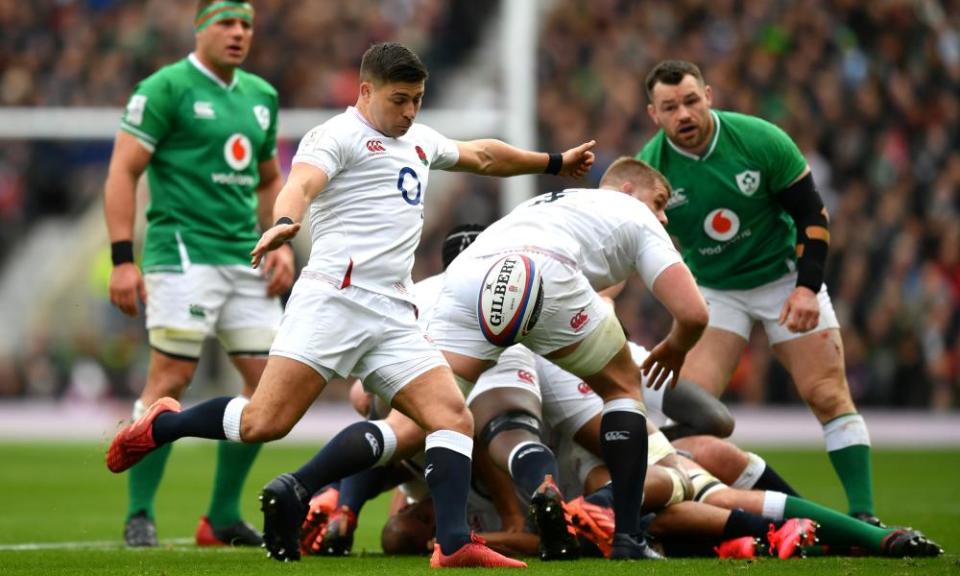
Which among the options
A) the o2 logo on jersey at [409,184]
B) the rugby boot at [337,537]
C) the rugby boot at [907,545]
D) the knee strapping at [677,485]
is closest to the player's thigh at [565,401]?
the knee strapping at [677,485]

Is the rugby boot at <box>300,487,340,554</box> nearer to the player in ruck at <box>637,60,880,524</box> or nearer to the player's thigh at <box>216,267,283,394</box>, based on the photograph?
the player's thigh at <box>216,267,283,394</box>

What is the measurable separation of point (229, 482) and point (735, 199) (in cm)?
309

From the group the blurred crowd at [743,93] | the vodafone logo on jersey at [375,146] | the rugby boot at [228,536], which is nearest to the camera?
the vodafone logo on jersey at [375,146]

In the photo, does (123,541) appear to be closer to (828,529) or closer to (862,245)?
(828,529)

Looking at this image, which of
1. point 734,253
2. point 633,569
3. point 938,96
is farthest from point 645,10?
point 633,569

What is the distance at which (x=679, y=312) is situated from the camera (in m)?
6.18

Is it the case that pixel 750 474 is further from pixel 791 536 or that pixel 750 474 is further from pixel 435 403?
pixel 435 403

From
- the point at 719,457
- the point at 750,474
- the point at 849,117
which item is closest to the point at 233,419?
the point at 719,457

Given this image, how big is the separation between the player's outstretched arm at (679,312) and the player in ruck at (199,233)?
257 centimetres

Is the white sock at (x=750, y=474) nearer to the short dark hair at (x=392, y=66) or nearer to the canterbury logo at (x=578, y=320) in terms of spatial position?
the canterbury logo at (x=578, y=320)

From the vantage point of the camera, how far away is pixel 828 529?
6387 millimetres

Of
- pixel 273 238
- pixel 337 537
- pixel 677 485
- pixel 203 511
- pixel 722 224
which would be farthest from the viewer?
pixel 203 511

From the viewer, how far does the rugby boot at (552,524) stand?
5859 millimetres

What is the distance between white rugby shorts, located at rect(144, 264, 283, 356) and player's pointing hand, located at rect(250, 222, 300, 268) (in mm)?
2342
